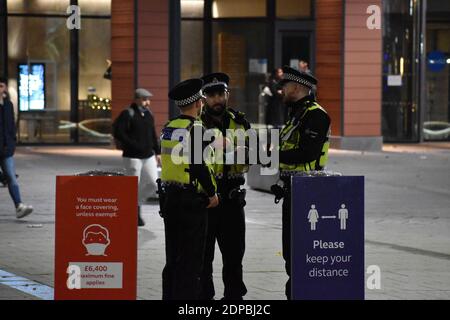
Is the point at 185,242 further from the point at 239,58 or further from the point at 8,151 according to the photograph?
the point at 239,58

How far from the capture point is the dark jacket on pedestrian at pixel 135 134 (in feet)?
49.8

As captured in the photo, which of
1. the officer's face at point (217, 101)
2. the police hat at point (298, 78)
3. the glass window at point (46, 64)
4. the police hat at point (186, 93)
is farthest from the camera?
the glass window at point (46, 64)

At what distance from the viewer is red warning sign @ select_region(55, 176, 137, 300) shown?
8930 millimetres

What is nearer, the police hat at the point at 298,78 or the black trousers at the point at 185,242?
the black trousers at the point at 185,242

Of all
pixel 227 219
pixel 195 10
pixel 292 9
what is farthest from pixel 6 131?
pixel 292 9

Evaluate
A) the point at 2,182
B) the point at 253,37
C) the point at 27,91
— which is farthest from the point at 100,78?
the point at 2,182

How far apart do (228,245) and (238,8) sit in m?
19.1

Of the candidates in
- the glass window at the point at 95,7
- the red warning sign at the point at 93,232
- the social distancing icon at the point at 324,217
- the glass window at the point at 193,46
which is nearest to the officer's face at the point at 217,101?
the red warning sign at the point at 93,232

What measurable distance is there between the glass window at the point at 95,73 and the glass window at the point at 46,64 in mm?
348

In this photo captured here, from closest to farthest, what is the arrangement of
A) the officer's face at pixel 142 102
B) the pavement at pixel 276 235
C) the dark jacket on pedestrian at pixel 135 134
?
the pavement at pixel 276 235 < the dark jacket on pedestrian at pixel 135 134 < the officer's face at pixel 142 102

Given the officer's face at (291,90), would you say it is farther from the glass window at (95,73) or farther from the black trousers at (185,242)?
the glass window at (95,73)

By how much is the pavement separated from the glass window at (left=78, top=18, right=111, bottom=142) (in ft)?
13.3

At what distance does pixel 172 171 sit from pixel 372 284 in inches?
103

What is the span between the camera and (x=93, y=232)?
8938 mm
